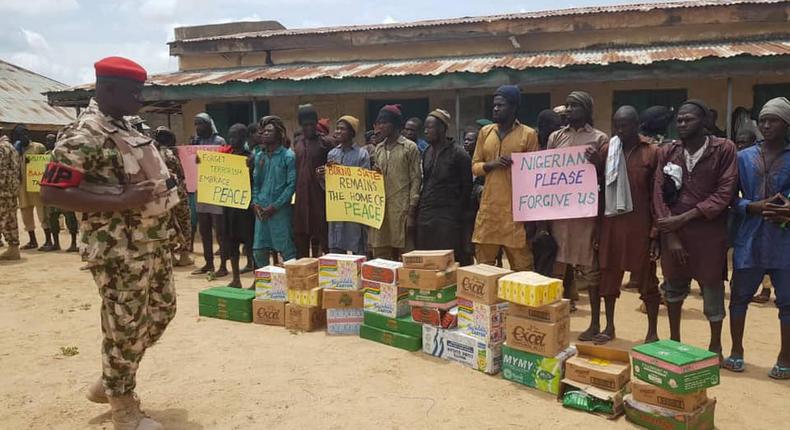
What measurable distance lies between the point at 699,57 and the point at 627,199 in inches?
217

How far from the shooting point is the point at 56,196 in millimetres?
2795

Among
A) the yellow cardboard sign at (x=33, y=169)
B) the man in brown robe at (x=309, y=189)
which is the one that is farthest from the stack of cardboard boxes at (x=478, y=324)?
the yellow cardboard sign at (x=33, y=169)

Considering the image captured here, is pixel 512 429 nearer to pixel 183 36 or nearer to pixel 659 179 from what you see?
pixel 659 179

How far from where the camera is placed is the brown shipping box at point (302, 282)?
5219 millimetres

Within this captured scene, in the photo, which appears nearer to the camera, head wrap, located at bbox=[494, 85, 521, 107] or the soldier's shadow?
the soldier's shadow

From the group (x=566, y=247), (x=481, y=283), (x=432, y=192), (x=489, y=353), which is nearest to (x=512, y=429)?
(x=489, y=353)

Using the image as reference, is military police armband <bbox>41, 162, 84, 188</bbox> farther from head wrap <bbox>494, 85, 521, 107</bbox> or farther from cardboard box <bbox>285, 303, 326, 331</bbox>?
head wrap <bbox>494, 85, 521, 107</bbox>

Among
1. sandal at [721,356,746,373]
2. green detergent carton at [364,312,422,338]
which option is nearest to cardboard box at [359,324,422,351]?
green detergent carton at [364,312,422,338]

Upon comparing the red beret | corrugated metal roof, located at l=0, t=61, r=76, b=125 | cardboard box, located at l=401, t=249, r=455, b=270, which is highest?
corrugated metal roof, located at l=0, t=61, r=76, b=125

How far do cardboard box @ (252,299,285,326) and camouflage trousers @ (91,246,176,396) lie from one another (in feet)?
7.27

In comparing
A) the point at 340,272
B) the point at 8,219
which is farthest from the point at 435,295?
the point at 8,219

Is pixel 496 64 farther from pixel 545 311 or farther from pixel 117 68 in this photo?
pixel 117 68

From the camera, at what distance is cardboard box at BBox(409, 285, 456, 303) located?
4449mm

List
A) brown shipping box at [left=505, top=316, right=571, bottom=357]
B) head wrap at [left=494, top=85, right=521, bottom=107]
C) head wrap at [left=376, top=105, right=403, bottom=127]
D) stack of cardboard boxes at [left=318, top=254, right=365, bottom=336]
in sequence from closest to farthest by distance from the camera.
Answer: brown shipping box at [left=505, top=316, right=571, bottom=357]
head wrap at [left=494, top=85, right=521, bottom=107]
stack of cardboard boxes at [left=318, top=254, right=365, bottom=336]
head wrap at [left=376, top=105, right=403, bottom=127]
